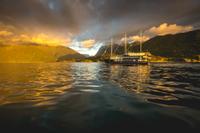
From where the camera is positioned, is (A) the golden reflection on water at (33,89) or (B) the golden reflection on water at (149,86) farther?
(B) the golden reflection on water at (149,86)

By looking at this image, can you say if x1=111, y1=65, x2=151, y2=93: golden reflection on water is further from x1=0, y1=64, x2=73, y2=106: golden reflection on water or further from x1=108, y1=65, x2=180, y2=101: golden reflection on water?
x1=0, y1=64, x2=73, y2=106: golden reflection on water

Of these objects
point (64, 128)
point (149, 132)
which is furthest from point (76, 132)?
point (149, 132)

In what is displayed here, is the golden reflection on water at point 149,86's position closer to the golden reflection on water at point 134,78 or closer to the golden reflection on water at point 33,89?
the golden reflection on water at point 134,78

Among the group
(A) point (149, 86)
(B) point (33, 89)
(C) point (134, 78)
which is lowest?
(C) point (134, 78)

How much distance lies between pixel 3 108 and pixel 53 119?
4.64 metres

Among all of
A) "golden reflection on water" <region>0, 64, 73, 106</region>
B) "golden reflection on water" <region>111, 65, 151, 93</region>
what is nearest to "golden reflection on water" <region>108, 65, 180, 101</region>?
"golden reflection on water" <region>111, 65, 151, 93</region>

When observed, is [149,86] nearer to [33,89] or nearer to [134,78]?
[134,78]

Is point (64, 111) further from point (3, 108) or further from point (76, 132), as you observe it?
point (3, 108)

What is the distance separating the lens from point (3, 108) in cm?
1105

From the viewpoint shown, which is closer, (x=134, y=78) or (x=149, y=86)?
(x=149, y=86)

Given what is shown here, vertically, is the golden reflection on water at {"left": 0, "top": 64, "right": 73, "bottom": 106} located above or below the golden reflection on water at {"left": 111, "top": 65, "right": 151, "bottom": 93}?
above

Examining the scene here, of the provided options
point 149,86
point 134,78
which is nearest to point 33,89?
point 149,86

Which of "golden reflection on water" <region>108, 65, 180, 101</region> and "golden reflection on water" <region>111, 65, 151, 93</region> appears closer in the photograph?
"golden reflection on water" <region>108, 65, 180, 101</region>


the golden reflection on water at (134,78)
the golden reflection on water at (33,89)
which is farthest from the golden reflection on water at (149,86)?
the golden reflection on water at (33,89)
